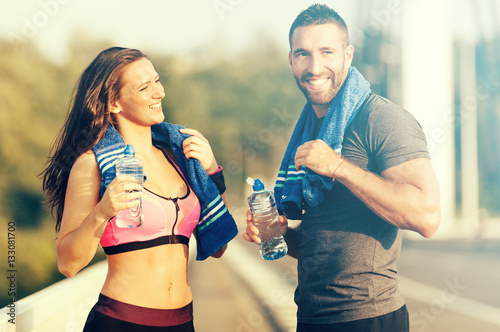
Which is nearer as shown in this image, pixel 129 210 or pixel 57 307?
pixel 129 210

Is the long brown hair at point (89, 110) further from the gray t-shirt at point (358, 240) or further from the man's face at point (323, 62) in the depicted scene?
the gray t-shirt at point (358, 240)

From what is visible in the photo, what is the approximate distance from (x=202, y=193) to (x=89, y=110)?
2.24 ft

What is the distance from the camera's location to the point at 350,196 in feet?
9.20

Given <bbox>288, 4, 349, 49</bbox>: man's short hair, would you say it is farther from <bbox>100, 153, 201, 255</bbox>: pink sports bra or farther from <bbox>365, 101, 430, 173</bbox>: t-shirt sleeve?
<bbox>100, 153, 201, 255</bbox>: pink sports bra

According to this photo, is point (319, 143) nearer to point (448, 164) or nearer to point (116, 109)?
point (116, 109)

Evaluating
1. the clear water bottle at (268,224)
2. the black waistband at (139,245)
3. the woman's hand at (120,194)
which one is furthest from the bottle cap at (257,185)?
the woman's hand at (120,194)

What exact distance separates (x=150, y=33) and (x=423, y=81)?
9064mm

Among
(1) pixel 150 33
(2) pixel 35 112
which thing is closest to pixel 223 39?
(1) pixel 150 33

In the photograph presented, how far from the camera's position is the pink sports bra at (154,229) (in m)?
2.62

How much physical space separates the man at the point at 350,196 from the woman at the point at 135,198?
1.22 ft

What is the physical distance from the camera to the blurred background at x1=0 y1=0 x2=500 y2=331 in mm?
11594

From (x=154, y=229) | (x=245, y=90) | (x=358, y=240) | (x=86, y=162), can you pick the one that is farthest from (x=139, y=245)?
(x=245, y=90)

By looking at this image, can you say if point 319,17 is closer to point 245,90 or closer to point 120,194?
point 120,194

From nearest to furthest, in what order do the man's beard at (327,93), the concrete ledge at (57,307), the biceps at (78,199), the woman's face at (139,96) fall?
the biceps at (78,199) → the woman's face at (139,96) → the man's beard at (327,93) → the concrete ledge at (57,307)
